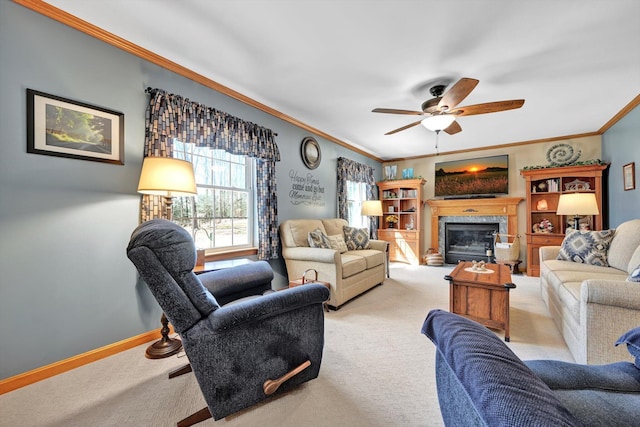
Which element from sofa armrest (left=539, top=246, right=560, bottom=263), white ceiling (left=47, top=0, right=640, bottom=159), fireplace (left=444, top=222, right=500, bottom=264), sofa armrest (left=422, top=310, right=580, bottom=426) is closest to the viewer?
sofa armrest (left=422, top=310, right=580, bottom=426)

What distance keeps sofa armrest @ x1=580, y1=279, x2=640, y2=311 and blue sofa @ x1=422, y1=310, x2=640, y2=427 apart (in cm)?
69

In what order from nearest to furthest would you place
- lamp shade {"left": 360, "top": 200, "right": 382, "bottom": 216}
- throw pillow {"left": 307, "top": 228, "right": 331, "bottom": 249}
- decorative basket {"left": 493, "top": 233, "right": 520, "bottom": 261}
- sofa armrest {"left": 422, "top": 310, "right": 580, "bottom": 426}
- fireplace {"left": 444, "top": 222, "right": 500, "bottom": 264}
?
sofa armrest {"left": 422, "top": 310, "right": 580, "bottom": 426}
throw pillow {"left": 307, "top": 228, "right": 331, "bottom": 249}
decorative basket {"left": 493, "top": 233, "right": 520, "bottom": 261}
lamp shade {"left": 360, "top": 200, "right": 382, "bottom": 216}
fireplace {"left": 444, "top": 222, "right": 500, "bottom": 264}

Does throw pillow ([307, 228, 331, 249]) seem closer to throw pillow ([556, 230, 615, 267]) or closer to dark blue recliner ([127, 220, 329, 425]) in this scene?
dark blue recliner ([127, 220, 329, 425])

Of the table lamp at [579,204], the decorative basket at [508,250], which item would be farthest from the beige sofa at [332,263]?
the table lamp at [579,204]

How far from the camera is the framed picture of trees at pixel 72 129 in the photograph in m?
1.82

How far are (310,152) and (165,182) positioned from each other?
2621mm

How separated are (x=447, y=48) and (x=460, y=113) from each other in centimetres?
81

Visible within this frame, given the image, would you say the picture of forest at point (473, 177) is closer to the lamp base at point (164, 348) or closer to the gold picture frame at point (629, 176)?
the gold picture frame at point (629, 176)

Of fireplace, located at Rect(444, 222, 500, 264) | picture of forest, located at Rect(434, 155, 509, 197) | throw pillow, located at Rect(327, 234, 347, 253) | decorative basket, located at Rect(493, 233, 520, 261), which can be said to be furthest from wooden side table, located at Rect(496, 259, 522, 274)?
throw pillow, located at Rect(327, 234, 347, 253)

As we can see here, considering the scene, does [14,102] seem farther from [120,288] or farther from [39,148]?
[120,288]

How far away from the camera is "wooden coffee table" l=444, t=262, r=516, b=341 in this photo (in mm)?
2400

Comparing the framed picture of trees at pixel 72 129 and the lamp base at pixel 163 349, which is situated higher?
the framed picture of trees at pixel 72 129

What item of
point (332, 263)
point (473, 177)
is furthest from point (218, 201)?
point (473, 177)

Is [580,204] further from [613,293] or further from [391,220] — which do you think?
[391,220]
